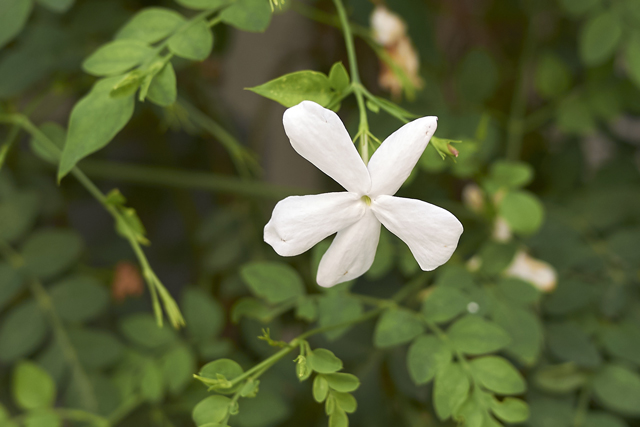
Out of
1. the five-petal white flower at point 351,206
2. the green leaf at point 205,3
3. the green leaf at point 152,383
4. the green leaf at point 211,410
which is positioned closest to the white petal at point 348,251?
the five-petal white flower at point 351,206

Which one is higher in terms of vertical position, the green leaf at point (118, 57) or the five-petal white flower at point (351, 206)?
the green leaf at point (118, 57)

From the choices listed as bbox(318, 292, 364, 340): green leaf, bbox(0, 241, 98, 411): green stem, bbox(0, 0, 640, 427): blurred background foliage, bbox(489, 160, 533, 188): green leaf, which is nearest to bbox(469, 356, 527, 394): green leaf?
bbox(0, 0, 640, 427): blurred background foliage

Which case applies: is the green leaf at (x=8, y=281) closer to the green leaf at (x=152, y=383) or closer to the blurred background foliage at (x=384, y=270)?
the blurred background foliage at (x=384, y=270)

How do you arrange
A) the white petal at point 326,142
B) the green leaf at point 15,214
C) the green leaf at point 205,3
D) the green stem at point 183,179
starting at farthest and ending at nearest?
the green stem at point 183,179 < the green leaf at point 15,214 < the green leaf at point 205,3 < the white petal at point 326,142

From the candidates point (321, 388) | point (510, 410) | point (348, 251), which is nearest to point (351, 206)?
point (348, 251)

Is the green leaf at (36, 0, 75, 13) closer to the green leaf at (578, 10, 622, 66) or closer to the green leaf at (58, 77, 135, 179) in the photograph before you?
the green leaf at (58, 77, 135, 179)

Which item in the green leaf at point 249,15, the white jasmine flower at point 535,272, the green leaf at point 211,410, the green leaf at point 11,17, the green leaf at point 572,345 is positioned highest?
the green leaf at point 11,17

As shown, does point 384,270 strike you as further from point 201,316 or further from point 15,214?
point 15,214

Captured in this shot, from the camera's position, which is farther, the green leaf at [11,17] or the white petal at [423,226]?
the green leaf at [11,17]
